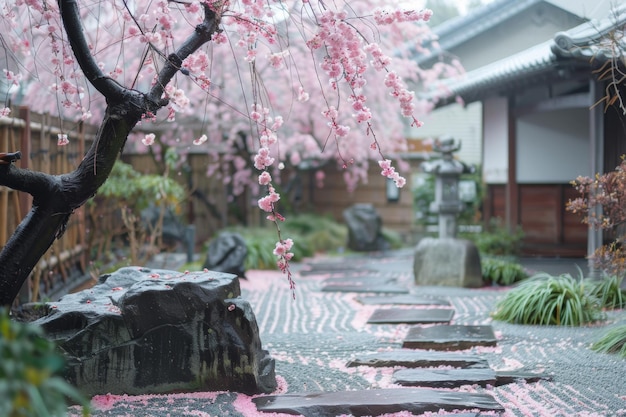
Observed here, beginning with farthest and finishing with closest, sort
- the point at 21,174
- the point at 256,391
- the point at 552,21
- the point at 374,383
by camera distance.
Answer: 1. the point at 552,21
2. the point at 374,383
3. the point at 256,391
4. the point at 21,174

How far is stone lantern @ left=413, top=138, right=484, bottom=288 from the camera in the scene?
382 inches

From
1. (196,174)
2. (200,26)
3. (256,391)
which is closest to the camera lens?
(200,26)

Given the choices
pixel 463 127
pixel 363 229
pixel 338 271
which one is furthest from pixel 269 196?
pixel 463 127

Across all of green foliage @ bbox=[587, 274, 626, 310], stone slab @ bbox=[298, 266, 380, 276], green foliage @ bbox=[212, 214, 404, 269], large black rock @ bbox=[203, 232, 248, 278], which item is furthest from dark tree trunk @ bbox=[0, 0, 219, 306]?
green foliage @ bbox=[212, 214, 404, 269]

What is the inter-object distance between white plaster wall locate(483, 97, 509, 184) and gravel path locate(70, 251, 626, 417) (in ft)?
13.9

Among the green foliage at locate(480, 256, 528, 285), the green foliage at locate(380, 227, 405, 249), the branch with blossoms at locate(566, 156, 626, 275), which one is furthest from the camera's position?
the green foliage at locate(380, 227, 405, 249)

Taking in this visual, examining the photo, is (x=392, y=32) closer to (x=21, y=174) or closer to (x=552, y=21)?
(x=552, y=21)

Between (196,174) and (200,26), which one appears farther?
(196,174)

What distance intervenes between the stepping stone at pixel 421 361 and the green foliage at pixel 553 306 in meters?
1.68

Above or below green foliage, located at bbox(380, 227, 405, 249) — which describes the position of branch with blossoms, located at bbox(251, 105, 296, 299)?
above

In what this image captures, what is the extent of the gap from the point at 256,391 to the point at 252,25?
7.24 feet

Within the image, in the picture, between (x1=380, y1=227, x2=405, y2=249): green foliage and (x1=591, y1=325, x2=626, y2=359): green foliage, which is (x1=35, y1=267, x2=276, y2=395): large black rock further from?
(x1=380, y1=227, x2=405, y2=249): green foliage

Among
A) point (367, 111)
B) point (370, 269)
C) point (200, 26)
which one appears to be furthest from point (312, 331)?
point (370, 269)

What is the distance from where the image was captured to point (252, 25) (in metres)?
4.39
